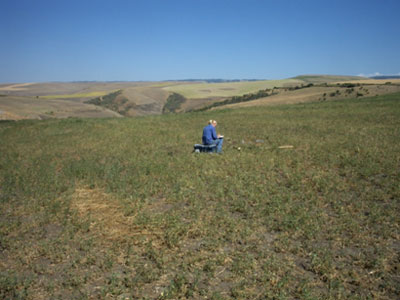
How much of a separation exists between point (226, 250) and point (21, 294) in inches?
133

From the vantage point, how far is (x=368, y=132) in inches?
635

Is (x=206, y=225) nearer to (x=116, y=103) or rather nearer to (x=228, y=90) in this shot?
(x=116, y=103)

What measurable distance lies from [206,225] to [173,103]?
3137 inches

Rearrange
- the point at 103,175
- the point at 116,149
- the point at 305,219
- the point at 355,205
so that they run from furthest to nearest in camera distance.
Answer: the point at 116,149 < the point at 103,175 < the point at 355,205 < the point at 305,219

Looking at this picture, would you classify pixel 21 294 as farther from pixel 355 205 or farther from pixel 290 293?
pixel 355 205

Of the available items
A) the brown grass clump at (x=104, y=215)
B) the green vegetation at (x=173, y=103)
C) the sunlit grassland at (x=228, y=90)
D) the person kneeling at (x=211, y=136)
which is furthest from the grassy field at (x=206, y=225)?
the sunlit grassland at (x=228, y=90)

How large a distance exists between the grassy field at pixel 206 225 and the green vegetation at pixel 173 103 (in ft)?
208

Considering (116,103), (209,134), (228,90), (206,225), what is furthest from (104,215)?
(228,90)

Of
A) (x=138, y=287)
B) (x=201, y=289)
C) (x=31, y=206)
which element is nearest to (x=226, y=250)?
(x=201, y=289)

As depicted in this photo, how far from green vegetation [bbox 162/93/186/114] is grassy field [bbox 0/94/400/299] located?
2492 inches

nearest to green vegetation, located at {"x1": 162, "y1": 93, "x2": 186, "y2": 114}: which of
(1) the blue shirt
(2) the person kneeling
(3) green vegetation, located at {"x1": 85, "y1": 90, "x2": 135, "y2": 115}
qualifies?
(3) green vegetation, located at {"x1": 85, "y1": 90, "x2": 135, "y2": 115}

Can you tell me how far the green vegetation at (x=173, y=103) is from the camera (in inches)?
3004

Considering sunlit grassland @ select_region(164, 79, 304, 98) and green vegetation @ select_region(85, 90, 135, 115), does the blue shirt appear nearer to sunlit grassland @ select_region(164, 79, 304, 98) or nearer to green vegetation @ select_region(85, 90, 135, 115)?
green vegetation @ select_region(85, 90, 135, 115)

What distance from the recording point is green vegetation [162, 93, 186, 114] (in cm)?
7631
